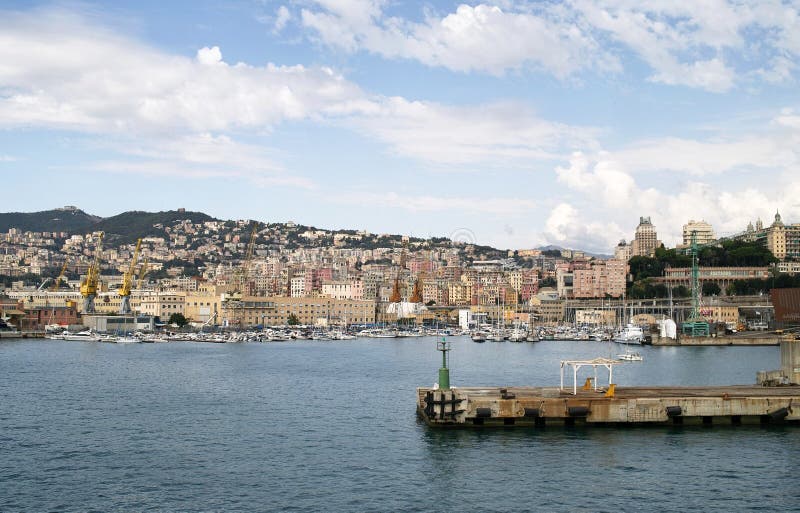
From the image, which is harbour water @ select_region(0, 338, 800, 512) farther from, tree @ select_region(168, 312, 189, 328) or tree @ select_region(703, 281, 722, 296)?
tree @ select_region(703, 281, 722, 296)

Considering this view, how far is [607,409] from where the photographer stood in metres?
26.6

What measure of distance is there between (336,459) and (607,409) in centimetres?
851

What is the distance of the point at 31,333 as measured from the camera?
102375mm

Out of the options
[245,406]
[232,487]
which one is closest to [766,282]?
[245,406]

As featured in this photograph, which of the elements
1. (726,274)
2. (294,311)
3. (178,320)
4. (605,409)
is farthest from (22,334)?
(726,274)

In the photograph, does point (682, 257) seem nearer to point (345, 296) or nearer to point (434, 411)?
point (345, 296)

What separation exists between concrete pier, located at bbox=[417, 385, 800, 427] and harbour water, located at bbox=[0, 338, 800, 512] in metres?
0.42

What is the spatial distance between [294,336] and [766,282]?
69229 millimetres

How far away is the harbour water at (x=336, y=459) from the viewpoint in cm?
1950

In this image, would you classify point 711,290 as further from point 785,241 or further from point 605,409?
point 605,409

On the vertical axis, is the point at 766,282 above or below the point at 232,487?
above

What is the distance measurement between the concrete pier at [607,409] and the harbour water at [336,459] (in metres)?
0.42

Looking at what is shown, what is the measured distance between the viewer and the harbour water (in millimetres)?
19500

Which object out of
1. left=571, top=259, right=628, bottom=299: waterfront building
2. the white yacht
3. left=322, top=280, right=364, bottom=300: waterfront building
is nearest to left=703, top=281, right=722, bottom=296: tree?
left=571, top=259, right=628, bottom=299: waterfront building
